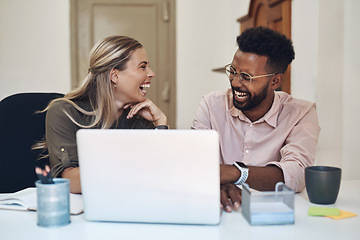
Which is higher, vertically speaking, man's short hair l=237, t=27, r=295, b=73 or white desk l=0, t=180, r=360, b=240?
man's short hair l=237, t=27, r=295, b=73

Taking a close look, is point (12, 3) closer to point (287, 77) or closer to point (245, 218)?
point (287, 77)

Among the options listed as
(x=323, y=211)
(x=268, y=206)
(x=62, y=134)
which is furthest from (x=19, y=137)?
(x=323, y=211)

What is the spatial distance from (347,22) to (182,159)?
5.01ft

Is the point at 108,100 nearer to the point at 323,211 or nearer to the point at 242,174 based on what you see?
the point at 242,174

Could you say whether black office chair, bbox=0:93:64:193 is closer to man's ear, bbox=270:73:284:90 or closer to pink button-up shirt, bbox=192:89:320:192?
pink button-up shirt, bbox=192:89:320:192

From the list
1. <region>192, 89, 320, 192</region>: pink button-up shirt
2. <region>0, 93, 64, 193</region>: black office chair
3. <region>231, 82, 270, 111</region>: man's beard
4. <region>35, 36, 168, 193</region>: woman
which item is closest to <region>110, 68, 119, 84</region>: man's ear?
<region>35, 36, 168, 193</region>: woman

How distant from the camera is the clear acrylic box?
0.93m

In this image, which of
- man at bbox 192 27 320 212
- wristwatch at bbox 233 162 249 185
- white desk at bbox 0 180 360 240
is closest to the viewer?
white desk at bbox 0 180 360 240

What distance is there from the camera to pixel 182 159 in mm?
895

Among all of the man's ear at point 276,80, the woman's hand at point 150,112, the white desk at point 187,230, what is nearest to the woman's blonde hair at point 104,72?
the woman's hand at point 150,112

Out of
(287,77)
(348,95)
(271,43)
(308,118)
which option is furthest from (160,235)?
(287,77)

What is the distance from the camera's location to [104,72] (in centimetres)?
174

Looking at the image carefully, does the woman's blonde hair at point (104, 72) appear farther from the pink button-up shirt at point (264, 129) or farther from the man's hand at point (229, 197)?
the man's hand at point (229, 197)

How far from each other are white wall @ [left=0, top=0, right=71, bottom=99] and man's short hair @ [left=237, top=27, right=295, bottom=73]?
8.40ft
